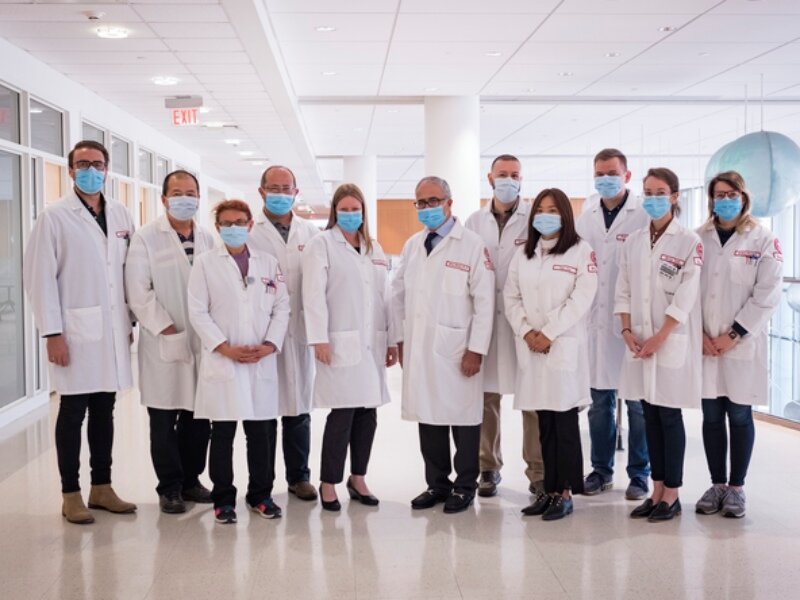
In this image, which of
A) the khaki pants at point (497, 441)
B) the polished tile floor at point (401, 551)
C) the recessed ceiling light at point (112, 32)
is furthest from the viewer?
the recessed ceiling light at point (112, 32)

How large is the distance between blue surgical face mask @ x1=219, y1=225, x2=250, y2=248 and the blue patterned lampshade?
204 inches

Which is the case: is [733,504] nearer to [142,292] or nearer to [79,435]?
[142,292]

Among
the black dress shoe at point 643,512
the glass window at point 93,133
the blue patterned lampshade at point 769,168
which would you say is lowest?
the black dress shoe at point 643,512

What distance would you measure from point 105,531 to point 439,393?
157 cm

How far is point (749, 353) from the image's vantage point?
157 inches

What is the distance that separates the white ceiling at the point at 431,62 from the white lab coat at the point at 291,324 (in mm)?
2003

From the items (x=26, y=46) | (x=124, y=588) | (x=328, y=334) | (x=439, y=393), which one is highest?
(x=26, y=46)

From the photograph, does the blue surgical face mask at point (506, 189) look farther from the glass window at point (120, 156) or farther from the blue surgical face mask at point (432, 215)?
the glass window at point (120, 156)

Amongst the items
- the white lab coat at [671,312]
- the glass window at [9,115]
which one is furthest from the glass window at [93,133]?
the white lab coat at [671,312]

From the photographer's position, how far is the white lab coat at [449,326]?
13.1ft

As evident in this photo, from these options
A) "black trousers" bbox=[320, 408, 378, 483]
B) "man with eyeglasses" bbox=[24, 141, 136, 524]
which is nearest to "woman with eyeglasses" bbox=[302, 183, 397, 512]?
"black trousers" bbox=[320, 408, 378, 483]

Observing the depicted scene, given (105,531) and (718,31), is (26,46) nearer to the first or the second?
(105,531)

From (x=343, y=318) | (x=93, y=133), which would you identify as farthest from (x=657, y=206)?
(x=93, y=133)

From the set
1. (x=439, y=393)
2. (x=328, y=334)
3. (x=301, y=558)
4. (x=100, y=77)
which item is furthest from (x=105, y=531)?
(x=100, y=77)
